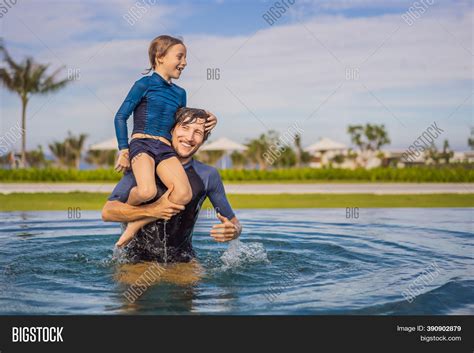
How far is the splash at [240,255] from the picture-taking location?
21.2 feet

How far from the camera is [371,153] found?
138 ft

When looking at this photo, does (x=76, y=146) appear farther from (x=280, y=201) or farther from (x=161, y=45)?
(x=161, y=45)

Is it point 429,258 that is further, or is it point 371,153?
point 371,153

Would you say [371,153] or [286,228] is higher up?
[371,153]

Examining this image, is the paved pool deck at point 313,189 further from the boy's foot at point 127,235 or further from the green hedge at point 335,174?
the boy's foot at point 127,235

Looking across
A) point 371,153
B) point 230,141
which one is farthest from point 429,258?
point 371,153

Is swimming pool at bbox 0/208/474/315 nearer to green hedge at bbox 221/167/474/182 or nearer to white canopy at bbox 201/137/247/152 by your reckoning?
green hedge at bbox 221/167/474/182

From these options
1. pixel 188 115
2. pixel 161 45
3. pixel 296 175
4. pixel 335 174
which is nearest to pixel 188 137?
pixel 188 115

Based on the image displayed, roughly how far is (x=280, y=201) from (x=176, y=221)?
838cm

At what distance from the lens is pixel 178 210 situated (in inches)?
219
